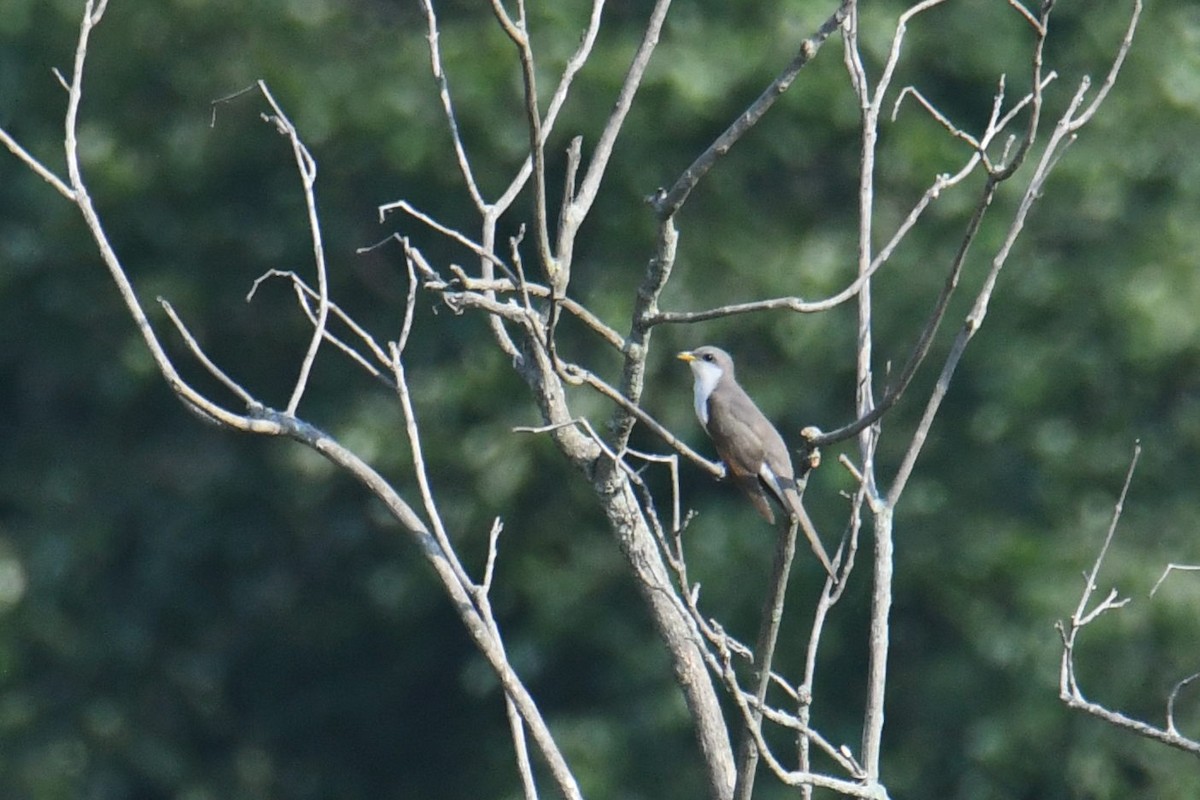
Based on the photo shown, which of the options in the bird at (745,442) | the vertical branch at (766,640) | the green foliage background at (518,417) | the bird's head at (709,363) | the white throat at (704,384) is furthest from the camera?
the green foliage background at (518,417)

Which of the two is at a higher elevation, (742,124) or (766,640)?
(742,124)

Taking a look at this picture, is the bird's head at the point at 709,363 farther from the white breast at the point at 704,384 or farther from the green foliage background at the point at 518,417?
the green foliage background at the point at 518,417

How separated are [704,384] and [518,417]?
8.78 feet

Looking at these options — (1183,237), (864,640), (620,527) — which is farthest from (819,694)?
(620,527)

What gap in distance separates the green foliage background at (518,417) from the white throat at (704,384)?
66.8 inches

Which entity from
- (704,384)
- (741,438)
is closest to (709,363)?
(704,384)

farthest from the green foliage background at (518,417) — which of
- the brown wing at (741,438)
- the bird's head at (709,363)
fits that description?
the brown wing at (741,438)

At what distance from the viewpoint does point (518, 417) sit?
27.1 feet

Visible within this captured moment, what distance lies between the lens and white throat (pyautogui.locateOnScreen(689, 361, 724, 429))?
519cm

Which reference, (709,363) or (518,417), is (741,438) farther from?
(518,417)

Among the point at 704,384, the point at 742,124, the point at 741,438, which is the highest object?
the point at 742,124

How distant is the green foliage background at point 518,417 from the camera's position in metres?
7.88

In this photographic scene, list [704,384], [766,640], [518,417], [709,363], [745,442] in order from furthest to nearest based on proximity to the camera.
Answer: [518,417] < [709,363] < [704,384] < [745,442] < [766,640]

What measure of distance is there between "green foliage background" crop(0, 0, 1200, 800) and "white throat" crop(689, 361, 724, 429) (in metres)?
1.70
